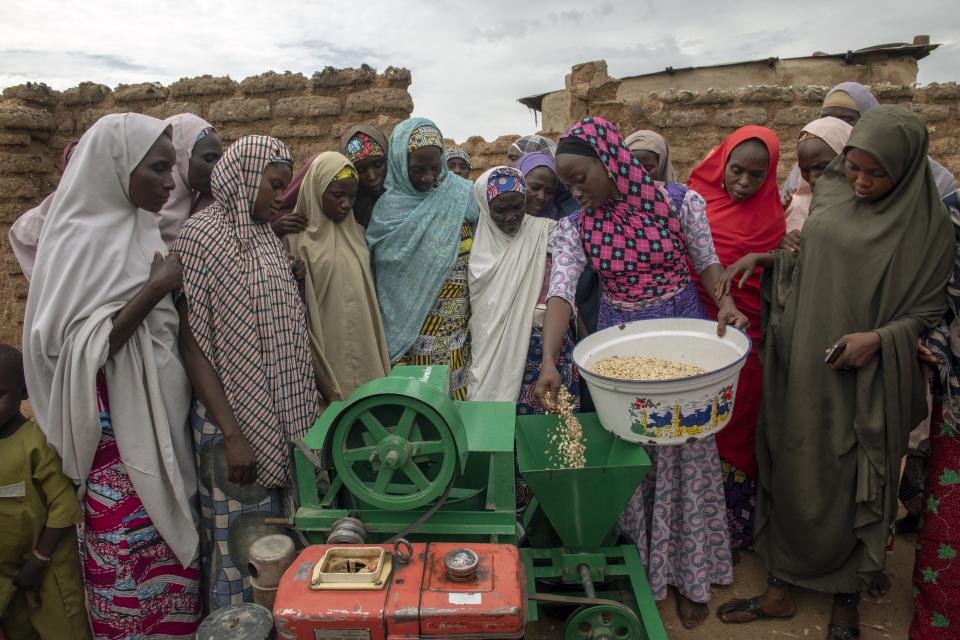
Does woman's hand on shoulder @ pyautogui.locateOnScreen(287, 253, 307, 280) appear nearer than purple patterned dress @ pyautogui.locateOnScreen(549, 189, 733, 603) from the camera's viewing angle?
Yes

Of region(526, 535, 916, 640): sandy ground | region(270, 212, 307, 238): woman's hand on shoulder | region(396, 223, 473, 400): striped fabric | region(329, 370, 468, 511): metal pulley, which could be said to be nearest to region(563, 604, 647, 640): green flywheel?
region(526, 535, 916, 640): sandy ground

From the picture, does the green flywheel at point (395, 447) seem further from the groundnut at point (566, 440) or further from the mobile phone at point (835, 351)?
the mobile phone at point (835, 351)

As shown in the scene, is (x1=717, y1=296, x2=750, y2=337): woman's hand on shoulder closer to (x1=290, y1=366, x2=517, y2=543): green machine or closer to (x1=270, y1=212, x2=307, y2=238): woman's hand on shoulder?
(x1=290, y1=366, x2=517, y2=543): green machine

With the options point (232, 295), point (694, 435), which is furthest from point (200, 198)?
point (694, 435)

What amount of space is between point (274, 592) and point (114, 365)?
99 cm

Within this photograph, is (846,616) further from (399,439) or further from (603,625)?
(399,439)

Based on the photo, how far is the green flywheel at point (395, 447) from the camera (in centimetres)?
188

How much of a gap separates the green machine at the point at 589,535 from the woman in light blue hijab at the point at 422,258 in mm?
742

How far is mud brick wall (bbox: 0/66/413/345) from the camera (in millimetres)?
5512

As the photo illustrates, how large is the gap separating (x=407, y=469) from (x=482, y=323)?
1.47 metres

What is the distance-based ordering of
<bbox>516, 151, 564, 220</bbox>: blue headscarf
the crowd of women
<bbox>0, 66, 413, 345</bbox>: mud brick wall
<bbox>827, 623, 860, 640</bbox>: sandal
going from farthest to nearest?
<bbox>0, 66, 413, 345</bbox>: mud brick wall
<bbox>516, 151, 564, 220</bbox>: blue headscarf
<bbox>827, 623, 860, 640</bbox>: sandal
the crowd of women

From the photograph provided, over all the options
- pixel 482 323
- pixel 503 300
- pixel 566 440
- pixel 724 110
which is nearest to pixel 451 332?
pixel 482 323

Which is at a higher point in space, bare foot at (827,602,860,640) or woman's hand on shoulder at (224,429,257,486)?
woman's hand on shoulder at (224,429,257,486)

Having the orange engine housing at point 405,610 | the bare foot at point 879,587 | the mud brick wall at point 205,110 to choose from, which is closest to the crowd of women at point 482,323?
the bare foot at point 879,587
